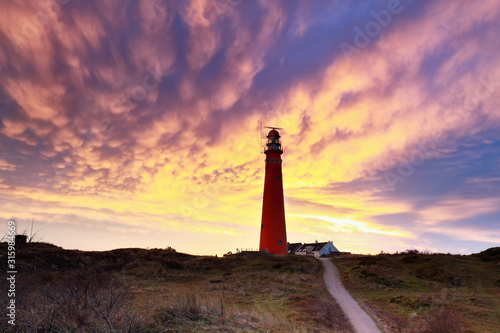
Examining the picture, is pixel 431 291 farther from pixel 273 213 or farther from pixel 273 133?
pixel 273 133

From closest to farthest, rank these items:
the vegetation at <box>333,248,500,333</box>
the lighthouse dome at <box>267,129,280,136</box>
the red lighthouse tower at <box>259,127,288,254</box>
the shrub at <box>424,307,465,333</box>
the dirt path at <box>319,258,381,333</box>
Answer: the shrub at <box>424,307,465,333</box> < the dirt path at <box>319,258,381,333</box> < the vegetation at <box>333,248,500,333</box> < the red lighthouse tower at <box>259,127,288,254</box> < the lighthouse dome at <box>267,129,280,136</box>

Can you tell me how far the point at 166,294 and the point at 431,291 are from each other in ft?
66.0

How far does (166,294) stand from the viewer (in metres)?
19.4

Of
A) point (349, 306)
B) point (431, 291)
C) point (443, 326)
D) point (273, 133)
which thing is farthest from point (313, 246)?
point (443, 326)

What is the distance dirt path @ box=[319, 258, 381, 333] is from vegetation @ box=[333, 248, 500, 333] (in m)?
0.66

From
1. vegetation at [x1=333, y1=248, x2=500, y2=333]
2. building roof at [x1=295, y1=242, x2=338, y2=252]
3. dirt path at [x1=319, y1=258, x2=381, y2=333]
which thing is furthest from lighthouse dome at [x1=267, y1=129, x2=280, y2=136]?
building roof at [x1=295, y1=242, x2=338, y2=252]

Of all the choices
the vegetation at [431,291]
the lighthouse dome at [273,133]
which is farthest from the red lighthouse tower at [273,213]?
the vegetation at [431,291]

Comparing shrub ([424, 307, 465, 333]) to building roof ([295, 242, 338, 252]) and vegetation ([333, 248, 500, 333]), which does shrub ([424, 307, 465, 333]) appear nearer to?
vegetation ([333, 248, 500, 333])

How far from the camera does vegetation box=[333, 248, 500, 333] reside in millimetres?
15750

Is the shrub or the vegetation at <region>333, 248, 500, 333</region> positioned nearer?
the shrub

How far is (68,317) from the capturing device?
7.20 metres

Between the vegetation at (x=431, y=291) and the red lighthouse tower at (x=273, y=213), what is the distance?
28.6 feet

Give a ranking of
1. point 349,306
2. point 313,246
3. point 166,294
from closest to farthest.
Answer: point 166,294 → point 349,306 → point 313,246

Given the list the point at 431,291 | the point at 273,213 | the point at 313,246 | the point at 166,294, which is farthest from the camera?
the point at 313,246
